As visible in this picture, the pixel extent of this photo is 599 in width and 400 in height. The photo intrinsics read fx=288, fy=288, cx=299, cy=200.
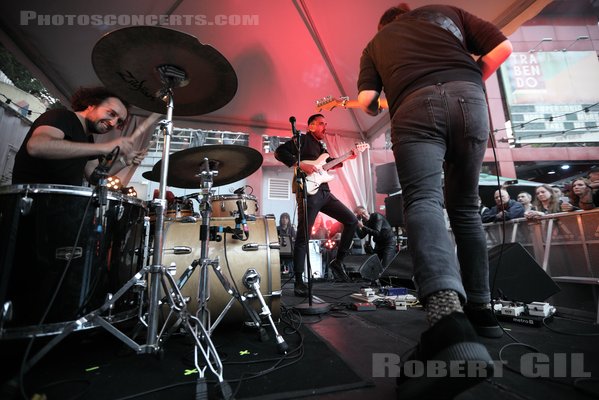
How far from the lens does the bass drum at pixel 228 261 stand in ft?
6.00

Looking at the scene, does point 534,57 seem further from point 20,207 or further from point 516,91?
point 20,207

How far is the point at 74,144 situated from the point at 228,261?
110cm

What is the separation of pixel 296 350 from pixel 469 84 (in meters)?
1.48

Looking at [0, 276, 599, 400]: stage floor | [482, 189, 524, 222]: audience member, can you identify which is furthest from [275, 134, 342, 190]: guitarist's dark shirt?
[482, 189, 524, 222]: audience member

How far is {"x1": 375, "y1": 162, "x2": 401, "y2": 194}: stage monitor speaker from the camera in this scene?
299 inches

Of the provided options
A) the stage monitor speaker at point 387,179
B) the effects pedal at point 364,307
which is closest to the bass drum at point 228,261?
the effects pedal at point 364,307

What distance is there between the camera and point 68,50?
3680 millimetres

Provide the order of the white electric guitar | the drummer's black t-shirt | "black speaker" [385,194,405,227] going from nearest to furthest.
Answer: the drummer's black t-shirt
the white electric guitar
"black speaker" [385,194,405,227]

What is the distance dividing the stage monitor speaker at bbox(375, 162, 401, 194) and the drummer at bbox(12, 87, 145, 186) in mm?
6677

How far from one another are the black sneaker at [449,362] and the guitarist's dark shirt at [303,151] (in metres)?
2.64

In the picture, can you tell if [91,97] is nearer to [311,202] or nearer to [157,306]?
[157,306]

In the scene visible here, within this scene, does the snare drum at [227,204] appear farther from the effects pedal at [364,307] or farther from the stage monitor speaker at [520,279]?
the stage monitor speaker at [520,279]

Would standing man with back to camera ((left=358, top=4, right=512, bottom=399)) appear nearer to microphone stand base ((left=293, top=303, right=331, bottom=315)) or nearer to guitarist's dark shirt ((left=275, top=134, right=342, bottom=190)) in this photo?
microphone stand base ((left=293, top=303, right=331, bottom=315))

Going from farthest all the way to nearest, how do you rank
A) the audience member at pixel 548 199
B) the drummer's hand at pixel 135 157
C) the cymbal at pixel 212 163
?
the audience member at pixel 548 199 < the cymbal at pixel 212 163 < the drummer's hand at pixel 135 157
